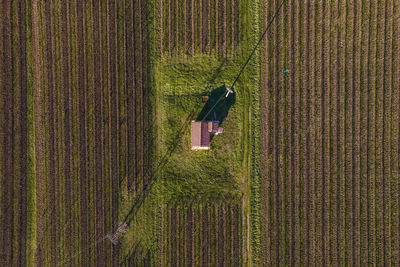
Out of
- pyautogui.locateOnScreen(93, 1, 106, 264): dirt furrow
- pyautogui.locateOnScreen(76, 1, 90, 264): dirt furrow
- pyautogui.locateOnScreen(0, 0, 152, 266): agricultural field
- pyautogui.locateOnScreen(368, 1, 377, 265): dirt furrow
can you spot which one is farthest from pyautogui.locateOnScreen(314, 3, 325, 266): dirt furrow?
pyautogui.locateOnScreen(76, 1, 90, 264): dirt furrow

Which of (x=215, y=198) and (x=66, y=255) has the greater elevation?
(x=215, y=198)

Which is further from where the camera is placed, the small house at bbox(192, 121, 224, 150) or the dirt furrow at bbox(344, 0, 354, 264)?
the dirt furrow at bbox(344, 0, 354, 264)

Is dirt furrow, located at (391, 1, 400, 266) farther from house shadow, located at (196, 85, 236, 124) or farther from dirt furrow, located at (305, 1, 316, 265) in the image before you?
house shadow, located at (196, 85, 236, 124)

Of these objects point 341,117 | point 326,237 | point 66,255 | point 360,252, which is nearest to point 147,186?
point 66,255

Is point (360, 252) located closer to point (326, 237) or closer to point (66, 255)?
point (326, 237)

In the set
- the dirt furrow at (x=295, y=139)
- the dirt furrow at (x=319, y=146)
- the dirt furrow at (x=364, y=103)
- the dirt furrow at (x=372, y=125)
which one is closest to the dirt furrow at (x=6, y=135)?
the dirt furrow at (x=295, y=139)

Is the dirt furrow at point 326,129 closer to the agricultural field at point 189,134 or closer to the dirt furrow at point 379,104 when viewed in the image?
the agricultural field at point 189,134

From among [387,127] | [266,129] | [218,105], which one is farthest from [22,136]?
[387,127]
